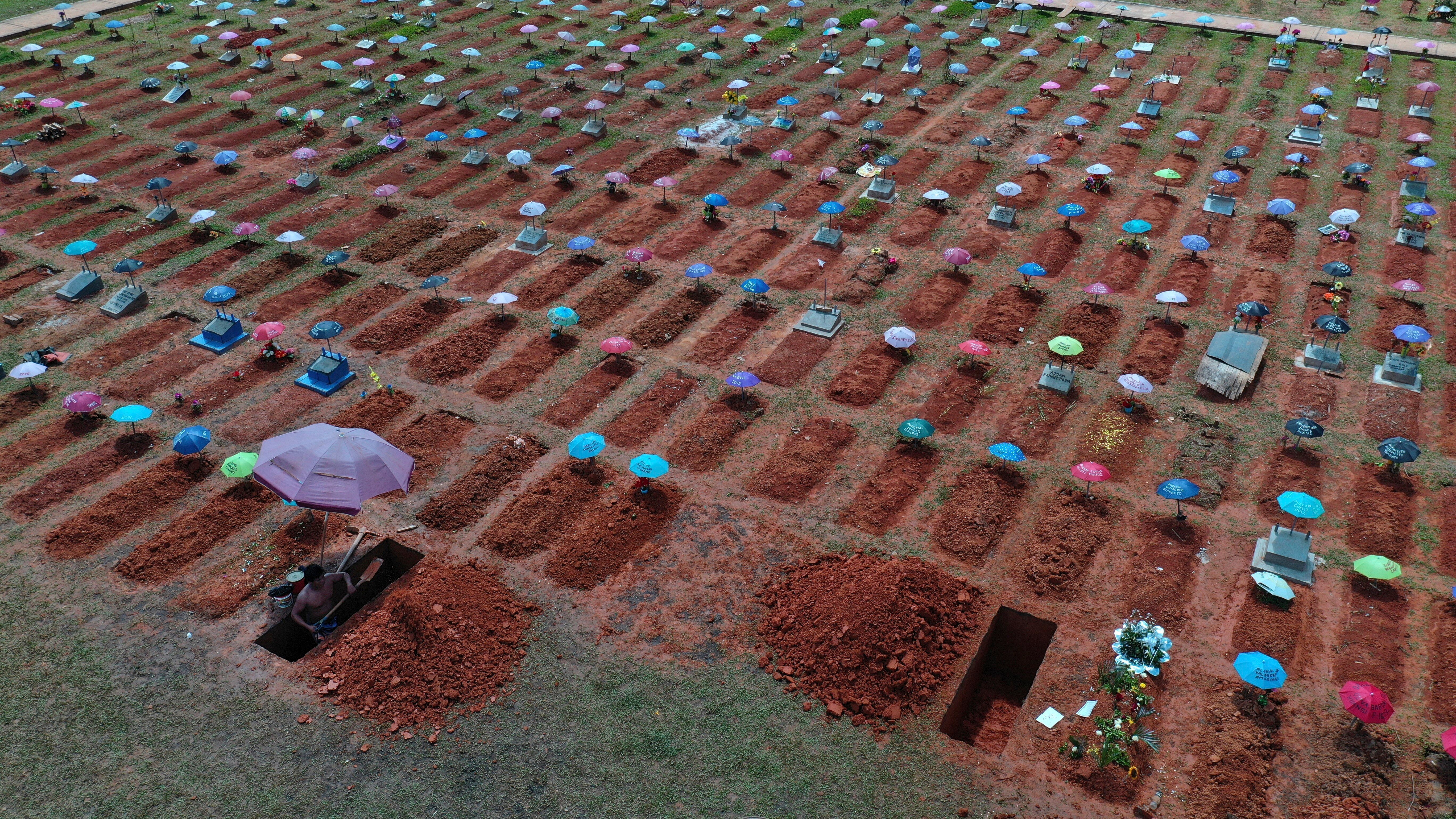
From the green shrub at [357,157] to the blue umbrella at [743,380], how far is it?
26011 mm

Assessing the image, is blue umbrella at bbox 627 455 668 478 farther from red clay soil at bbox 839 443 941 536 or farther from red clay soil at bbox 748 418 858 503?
red clay soil at bbox 839 443 941 536

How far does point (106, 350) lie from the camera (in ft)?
111

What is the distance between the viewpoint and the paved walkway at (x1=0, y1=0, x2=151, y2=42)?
205 feet

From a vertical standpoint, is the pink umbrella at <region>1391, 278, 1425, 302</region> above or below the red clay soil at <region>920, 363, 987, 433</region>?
above

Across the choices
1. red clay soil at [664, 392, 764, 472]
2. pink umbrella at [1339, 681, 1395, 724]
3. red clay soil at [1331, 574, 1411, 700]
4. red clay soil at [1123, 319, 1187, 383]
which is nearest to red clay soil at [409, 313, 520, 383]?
red clay soil at [664, 392, 764, 472]

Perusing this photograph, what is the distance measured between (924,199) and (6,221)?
40374 mm

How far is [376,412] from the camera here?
3077 cm

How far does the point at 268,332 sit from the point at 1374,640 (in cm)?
3360

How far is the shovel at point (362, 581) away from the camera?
78.8 feet

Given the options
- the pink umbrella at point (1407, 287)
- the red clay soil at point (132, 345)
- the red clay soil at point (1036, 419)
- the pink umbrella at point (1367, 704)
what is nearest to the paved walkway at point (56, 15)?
the pink umbrella at point (1407, 287)

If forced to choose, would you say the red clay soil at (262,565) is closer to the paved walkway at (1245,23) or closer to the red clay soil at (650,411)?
the red clay soil at (650,411)

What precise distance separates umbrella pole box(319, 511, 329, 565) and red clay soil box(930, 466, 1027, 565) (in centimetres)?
1607

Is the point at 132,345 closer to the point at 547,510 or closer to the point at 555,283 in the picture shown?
the point at 555,283

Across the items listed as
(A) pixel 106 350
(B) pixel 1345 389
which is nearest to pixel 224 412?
(A) pixel 106 350
